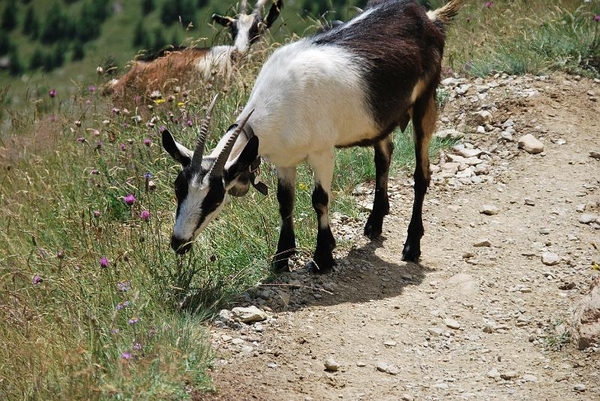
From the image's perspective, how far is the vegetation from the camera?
4.78 meters

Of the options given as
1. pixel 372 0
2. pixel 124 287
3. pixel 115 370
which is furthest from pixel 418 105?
pixel 115 370

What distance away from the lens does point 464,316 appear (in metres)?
6.03

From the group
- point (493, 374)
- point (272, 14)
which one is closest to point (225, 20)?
point (272, 14)

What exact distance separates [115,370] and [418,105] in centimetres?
350

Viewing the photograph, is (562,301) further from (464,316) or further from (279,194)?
(279,194)

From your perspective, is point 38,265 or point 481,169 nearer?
point 38,265

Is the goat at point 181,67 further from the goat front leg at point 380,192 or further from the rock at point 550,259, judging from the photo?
the rock at point 550,259

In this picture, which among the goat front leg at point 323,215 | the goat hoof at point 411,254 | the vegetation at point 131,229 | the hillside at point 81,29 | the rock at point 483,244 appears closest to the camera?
the vegetation at point 131,229

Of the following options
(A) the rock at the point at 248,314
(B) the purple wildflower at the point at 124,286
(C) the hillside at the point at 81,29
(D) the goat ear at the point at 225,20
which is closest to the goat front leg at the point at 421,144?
(A) the rock at the point at 248,314

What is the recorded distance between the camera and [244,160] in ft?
18.9

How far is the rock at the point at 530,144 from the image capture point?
27.2ft

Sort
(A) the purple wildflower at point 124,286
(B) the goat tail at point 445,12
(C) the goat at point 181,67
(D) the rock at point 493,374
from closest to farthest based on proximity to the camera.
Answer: (A) the purple wildflower at point 124,286 < (D) the rock at point 493,374 < (B) the goat tail at point 445,12 < (C) the goat at point 181,67

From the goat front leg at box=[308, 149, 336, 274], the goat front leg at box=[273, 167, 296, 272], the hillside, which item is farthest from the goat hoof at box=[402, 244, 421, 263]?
the hillside

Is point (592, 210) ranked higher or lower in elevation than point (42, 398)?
lower
